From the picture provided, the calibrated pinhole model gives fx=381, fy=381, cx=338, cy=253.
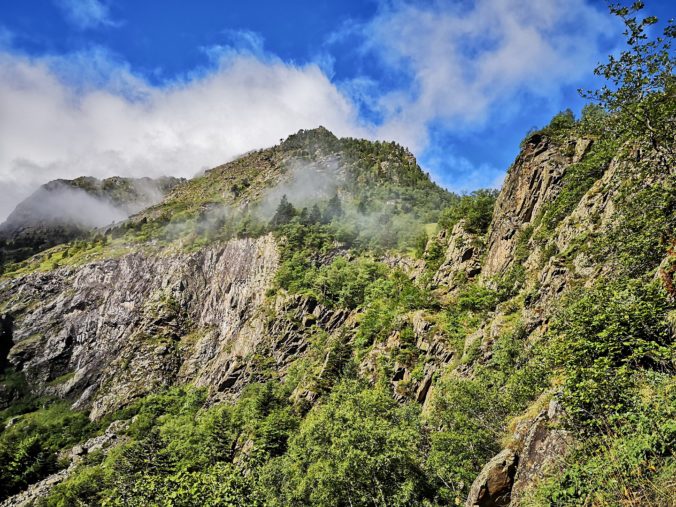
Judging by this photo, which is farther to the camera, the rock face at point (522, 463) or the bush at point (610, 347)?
the rock face at point (522, 463)

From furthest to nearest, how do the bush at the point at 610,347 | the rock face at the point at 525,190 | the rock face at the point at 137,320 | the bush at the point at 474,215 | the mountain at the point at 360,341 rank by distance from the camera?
the rock face at the point at 137,320 → the bush at the point at 474,215 → the rock face at the point at 525,190 → the mountain at the point at 360,341 → the bush at the point at 610,347

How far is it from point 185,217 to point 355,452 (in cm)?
14948

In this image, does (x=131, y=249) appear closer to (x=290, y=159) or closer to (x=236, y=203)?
(x=236, y=203)

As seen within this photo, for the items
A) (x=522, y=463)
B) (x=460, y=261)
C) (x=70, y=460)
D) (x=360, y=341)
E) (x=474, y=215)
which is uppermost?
(x=474, y=215)

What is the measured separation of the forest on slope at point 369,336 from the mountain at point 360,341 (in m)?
0.21

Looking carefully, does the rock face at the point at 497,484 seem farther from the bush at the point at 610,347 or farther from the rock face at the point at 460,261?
the rock face at the point at 460,261

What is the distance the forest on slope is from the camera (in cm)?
1402

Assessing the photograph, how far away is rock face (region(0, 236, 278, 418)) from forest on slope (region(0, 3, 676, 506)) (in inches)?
29.5

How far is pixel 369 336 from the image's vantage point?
67.5 metres

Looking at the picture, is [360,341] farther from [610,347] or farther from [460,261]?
[610,347]

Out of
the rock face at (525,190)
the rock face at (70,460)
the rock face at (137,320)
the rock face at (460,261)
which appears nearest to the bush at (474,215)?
the rock face at (460,261)

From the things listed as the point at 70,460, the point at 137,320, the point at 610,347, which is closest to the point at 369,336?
the point at 610,347

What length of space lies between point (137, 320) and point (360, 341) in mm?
86377

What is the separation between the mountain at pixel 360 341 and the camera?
→ 13945 millimetres
